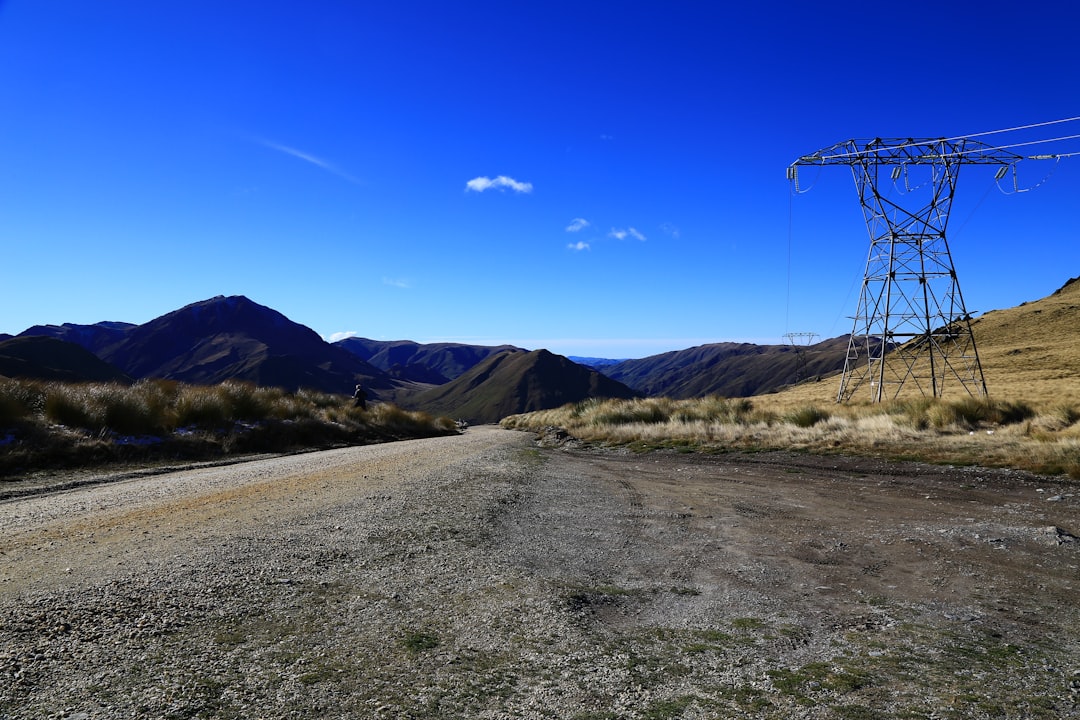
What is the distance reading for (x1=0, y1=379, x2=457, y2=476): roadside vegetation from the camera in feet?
43.8

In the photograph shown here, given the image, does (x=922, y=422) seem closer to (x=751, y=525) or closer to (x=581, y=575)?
(x=751, y=525)

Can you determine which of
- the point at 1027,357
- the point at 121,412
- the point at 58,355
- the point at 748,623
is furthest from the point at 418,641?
the point at 58,355

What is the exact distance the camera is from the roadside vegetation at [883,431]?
1444cm

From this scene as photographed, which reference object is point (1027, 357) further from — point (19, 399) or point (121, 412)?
point (19, 399)

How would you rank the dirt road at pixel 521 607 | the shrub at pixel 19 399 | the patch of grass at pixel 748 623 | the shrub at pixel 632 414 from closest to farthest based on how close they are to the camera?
the dirt road at pixel 521 607
the patch of grass at pixel 748 623
the shrub at pixel 19 399
the shrub at pixel 632 414

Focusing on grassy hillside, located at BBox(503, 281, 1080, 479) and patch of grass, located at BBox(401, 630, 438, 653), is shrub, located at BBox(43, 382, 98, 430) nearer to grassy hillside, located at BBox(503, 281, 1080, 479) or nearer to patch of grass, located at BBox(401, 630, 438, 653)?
patch of grass, located at BBox(401, 630, 438, 653)

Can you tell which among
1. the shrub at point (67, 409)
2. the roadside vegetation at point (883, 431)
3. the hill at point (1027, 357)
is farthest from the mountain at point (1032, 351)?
the shrub at point (67, 409)

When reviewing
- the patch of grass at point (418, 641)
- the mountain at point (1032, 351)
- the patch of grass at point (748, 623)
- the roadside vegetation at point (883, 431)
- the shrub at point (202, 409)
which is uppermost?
the mountain at point (1032, 351)

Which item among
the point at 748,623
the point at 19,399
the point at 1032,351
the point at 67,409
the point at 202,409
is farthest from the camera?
the point at 1032,351

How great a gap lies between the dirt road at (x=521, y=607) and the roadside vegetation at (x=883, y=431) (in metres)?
5.24

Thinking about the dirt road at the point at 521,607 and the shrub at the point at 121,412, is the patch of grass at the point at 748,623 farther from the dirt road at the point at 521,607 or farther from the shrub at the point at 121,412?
the shrub at the point at 121,412

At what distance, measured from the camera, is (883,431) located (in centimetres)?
1805

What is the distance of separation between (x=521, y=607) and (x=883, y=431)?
16611mm

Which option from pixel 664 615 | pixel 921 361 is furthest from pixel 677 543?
pixel 921 361
